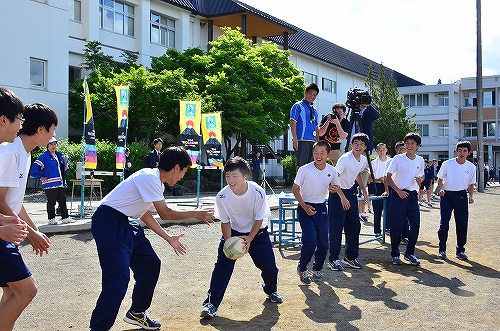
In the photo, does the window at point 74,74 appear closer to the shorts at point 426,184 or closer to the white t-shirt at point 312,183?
the shorts at point 426,184

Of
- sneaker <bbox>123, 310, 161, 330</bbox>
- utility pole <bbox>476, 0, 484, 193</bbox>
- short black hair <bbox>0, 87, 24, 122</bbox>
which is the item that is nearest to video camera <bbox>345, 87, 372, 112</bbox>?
sneaker <bbox>123, 310, 161, 330</bbox>

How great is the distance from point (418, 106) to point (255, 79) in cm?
4254

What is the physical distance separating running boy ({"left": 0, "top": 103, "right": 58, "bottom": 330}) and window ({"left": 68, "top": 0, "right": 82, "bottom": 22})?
25949mm

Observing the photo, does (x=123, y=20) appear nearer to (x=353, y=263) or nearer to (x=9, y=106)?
(x=353, y=263)

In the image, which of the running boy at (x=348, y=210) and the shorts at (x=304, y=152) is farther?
the shorts at (x=304, y=152)

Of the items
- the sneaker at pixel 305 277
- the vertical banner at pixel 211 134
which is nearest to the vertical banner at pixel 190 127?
the vertical banner at pixel 211 134

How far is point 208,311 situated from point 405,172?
4.58 metres

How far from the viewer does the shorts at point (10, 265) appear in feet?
12.8

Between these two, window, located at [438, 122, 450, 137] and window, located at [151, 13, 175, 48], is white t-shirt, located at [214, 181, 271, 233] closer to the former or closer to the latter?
window, located at [151, 13, 175, 48]

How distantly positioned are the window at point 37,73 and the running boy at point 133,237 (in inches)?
851

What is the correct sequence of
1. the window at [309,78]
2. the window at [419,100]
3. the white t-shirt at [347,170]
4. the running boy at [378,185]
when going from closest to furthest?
the white t-shirt at [347,170], the running boy at [378,185], the window at [309,78], the window at [419,100]

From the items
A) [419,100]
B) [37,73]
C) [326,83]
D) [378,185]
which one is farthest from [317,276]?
[419,100]

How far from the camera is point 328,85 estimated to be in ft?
167

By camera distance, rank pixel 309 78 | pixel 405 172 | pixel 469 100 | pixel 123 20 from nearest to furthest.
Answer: pixel 405 172 < pixel 123 20 < pixel 309 78 < pixel 469 100
